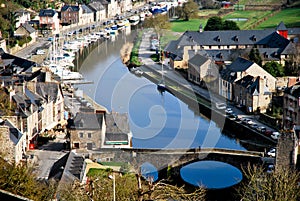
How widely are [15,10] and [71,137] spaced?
805 inches

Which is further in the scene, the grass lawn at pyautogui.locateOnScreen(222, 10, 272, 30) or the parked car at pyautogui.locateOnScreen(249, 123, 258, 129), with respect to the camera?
the grass lawn at pyautogui.locateOnScreen(222, 10, 272, 30)

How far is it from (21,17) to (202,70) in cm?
1409

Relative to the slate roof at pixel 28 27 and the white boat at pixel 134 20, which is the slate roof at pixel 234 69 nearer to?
the slate roof at pixel 28 27

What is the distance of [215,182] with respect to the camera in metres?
13.1

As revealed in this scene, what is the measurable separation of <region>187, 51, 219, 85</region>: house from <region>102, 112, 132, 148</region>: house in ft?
26.4

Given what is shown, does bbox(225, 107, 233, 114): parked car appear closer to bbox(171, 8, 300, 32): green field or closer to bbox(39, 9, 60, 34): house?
bbox(171, 8, 300, 32): green field

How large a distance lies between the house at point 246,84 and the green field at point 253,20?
1387 cm

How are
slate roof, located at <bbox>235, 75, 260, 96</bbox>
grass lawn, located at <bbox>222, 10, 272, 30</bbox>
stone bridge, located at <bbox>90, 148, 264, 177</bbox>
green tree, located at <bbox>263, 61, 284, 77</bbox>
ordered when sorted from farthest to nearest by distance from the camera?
grass lawn, located at <bbox>222, 10, 272, 30</bbox> → green tree, located at <bbox>263, 61, 284, 77</bbox> → slate roof, located at <bbox>235, 75, 260, 96</bbox> → stone bridge, located at <bbox>90, 148, 264, 177</bbox>

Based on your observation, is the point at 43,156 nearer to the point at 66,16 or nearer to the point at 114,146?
the point at 114,146

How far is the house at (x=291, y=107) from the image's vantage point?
17.1m

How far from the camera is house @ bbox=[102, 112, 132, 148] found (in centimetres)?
1491

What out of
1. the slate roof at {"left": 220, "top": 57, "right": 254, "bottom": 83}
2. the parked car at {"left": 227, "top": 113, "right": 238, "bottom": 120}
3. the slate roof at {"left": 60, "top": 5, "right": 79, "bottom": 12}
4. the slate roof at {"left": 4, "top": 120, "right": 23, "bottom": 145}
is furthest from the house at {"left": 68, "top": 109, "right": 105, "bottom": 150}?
the slate roof at {"left": 60, "top": 5, "right": 79, "bottom": 12}

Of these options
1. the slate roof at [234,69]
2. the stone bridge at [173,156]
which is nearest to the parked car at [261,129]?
the stone bridge at [173,156]

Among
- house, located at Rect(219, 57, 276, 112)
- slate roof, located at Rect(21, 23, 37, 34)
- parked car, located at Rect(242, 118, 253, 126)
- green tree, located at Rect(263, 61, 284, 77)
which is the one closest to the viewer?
parked car, located at Rect(242, 118, 253, 126)
